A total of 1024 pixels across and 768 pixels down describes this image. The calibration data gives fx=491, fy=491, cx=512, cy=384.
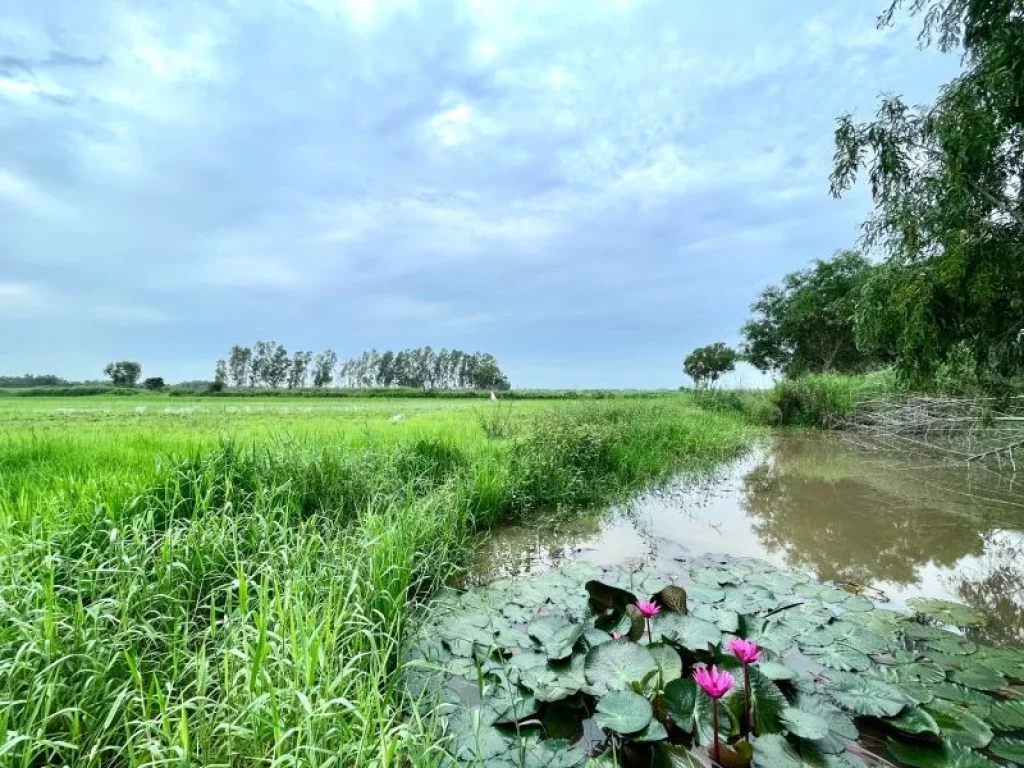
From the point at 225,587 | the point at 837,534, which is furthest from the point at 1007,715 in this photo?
the point at 225,587

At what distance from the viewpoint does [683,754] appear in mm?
1725

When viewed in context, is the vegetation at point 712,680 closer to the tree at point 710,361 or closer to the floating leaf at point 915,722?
the floating leaf at point 915,722

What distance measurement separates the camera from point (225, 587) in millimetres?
2646

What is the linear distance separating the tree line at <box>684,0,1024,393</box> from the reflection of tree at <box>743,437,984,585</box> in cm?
165

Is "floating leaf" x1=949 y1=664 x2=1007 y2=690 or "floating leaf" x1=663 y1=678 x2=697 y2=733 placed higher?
"floating leaf" x1=663 y1=678 x2=697 y2=733

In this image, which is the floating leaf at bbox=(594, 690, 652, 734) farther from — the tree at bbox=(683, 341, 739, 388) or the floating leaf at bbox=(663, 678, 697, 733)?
the tree at bbox=(683, 341, 739, 388)

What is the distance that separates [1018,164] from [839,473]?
200 inches

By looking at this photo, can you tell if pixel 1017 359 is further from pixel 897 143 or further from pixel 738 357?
Result: pixel 738 357

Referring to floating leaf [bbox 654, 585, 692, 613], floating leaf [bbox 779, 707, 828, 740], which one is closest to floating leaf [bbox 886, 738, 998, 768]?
floating leaf [bbox 779, 707, 828, 740]

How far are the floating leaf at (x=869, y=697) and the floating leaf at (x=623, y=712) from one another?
37.1 inches

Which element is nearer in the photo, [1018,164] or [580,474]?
[1018,164]

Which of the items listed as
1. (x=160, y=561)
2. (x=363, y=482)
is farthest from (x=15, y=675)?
(x=363, y=482)

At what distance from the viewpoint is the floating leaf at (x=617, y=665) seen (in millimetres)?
2164

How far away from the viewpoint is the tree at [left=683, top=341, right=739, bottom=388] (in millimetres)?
40219
